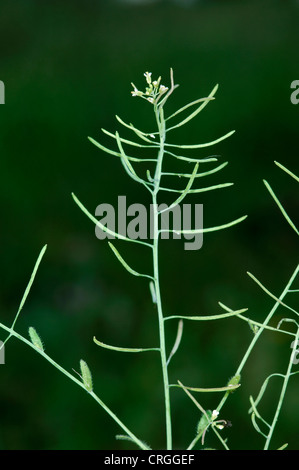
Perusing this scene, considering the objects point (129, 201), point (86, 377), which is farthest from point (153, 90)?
point (129, 201)

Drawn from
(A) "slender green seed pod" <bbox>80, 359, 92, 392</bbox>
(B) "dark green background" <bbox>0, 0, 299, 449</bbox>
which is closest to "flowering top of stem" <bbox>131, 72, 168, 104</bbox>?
(A) "slender green seed pod" <bbox>80, 359, 92, 392</bbox>

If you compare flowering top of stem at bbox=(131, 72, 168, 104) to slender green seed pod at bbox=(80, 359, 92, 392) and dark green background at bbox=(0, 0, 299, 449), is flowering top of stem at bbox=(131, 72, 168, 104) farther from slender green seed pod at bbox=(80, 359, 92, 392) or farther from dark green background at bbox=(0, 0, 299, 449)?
dark green background at bbox=(0, 0, 299, 449)

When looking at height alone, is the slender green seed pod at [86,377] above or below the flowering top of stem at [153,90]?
below

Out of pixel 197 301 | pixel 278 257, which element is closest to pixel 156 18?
pixel 278 257

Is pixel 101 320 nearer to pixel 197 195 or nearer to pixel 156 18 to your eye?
pixel 197 195

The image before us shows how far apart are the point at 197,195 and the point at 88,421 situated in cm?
56

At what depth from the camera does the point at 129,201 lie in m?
1.33

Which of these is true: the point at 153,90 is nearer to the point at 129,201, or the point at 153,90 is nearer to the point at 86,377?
the point at 86,377

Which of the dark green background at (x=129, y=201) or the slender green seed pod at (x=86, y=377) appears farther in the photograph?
the dark green background at (x=129, y=201)

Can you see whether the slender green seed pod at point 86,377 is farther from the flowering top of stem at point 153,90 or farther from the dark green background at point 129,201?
the dark green background at point 129,201

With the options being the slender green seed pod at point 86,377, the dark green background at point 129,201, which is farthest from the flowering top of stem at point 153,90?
the dark green background at point 129,201

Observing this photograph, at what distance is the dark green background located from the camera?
95 cm

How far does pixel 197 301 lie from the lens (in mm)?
1162

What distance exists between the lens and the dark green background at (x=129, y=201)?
0.95m
